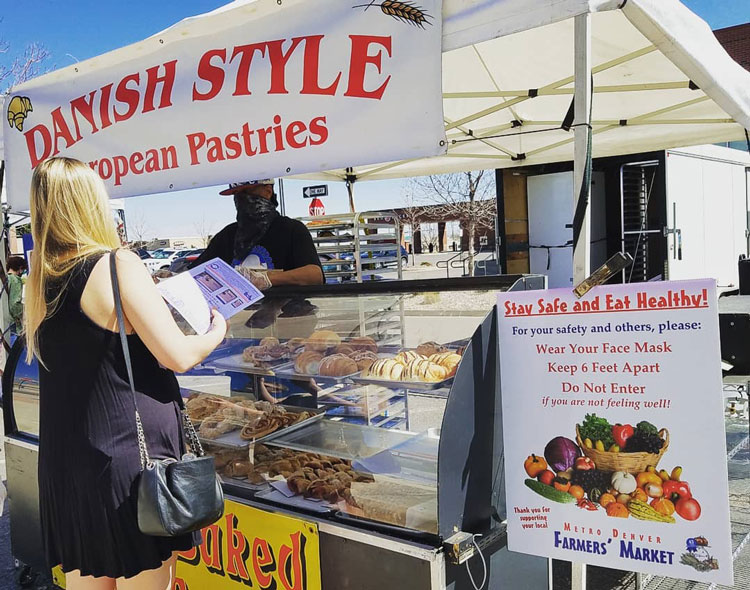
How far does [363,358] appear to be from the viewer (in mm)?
2725

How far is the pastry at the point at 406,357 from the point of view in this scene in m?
2.51

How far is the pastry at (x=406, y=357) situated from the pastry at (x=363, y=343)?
0.19m

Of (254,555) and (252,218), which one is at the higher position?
(252,218)

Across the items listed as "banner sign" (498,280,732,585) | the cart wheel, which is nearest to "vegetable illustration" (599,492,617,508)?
"banner sign" (498,280,732,585)

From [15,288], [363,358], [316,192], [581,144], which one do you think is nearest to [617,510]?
[581,144]

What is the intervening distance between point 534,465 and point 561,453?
10 centimetres

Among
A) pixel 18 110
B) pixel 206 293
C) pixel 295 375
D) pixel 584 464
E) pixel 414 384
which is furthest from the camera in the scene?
pixel 18 110

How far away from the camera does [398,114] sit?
6.66 feet

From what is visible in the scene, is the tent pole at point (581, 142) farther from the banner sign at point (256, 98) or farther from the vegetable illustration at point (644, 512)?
the vegetable illustration at point (644, 512)

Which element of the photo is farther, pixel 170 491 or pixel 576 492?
pixel 576 492

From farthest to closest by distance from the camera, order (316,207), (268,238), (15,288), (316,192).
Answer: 1. (316,207)
2. (15,288)
3. (316,192)
4. (268,238)

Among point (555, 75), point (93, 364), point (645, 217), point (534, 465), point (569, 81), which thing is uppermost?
point (555, 75)

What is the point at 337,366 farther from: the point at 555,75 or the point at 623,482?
Answer: the point at 555,75

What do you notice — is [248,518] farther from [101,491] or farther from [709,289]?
[709,289]
